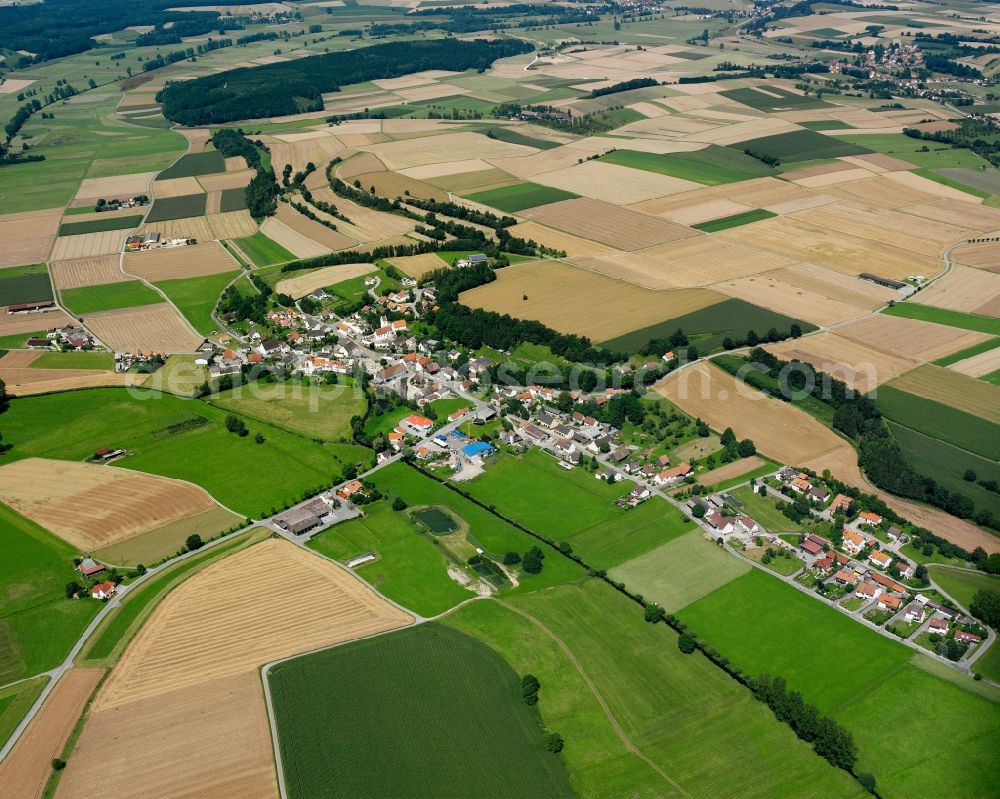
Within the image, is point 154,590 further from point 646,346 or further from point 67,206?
point 67,206

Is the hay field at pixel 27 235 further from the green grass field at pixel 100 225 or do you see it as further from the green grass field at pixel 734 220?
the green grass field at pixel 734 220

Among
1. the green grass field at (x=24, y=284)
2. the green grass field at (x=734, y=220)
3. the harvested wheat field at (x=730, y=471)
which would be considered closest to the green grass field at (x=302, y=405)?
the harvested wheat field at (x=730, y=471)

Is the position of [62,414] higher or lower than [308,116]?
lower

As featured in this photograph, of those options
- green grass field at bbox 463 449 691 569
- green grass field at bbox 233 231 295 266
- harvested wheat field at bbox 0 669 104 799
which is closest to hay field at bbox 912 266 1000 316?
green grass field at bbox 463 449 691 569

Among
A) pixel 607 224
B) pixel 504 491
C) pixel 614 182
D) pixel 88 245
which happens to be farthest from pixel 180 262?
pixel 614 182

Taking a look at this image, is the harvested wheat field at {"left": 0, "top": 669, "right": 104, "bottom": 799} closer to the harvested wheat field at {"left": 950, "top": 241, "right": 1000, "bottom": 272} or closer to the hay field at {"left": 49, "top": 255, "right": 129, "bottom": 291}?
the hay field at {"left": 49, "top": 255, "right": 129, "bottom": 291}

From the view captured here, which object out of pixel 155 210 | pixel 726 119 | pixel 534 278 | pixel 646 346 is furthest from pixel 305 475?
pixel 726 119

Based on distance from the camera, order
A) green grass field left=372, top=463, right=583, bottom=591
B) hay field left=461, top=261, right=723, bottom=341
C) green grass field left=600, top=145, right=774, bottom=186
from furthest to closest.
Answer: green grass field left=600, top=145, right=774, bottom=186, hay field left=461, top=261, right=723, bottom=341, green grass field left=372, top=463, right=583, bottom=591
